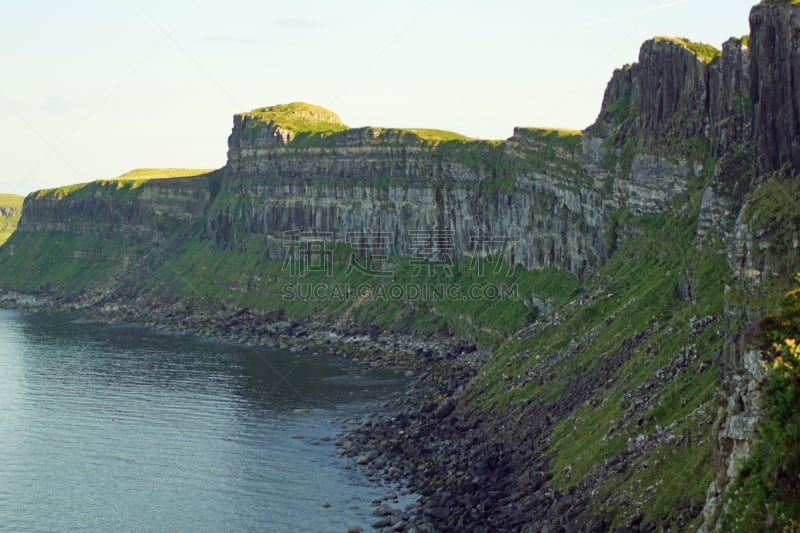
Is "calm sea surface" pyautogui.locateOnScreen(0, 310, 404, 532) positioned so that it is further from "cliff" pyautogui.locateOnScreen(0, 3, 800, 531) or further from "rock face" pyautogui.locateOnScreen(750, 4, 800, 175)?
"rock face" pyautogui.locateOnScreen(750, 4, 800, 175)

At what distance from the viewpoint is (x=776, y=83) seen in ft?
241

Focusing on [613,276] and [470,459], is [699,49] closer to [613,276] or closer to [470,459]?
[613,276]

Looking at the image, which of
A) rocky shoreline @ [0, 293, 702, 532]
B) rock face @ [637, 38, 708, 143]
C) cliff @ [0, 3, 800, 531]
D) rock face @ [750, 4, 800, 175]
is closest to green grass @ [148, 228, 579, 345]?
cliff @ [0, 3, 800, 531]

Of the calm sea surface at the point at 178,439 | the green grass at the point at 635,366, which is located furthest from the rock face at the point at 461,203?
the calm sea surface at the point at 178,439

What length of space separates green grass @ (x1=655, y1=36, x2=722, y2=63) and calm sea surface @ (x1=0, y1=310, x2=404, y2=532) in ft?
167

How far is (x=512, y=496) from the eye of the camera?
7438 cm

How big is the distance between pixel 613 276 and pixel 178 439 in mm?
47260

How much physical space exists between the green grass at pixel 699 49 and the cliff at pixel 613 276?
18.2 inches

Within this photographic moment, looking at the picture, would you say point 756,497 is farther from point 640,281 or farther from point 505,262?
point 505,262

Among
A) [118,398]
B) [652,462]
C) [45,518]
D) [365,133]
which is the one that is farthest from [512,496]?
[365,133]

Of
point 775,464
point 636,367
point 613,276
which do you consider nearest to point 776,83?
point 636,367

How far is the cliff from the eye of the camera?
2525 inches

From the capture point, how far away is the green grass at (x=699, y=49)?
101 metres

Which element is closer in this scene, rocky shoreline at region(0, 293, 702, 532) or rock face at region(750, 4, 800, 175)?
rocky shoreline at region(0, 293, 702, 532)
